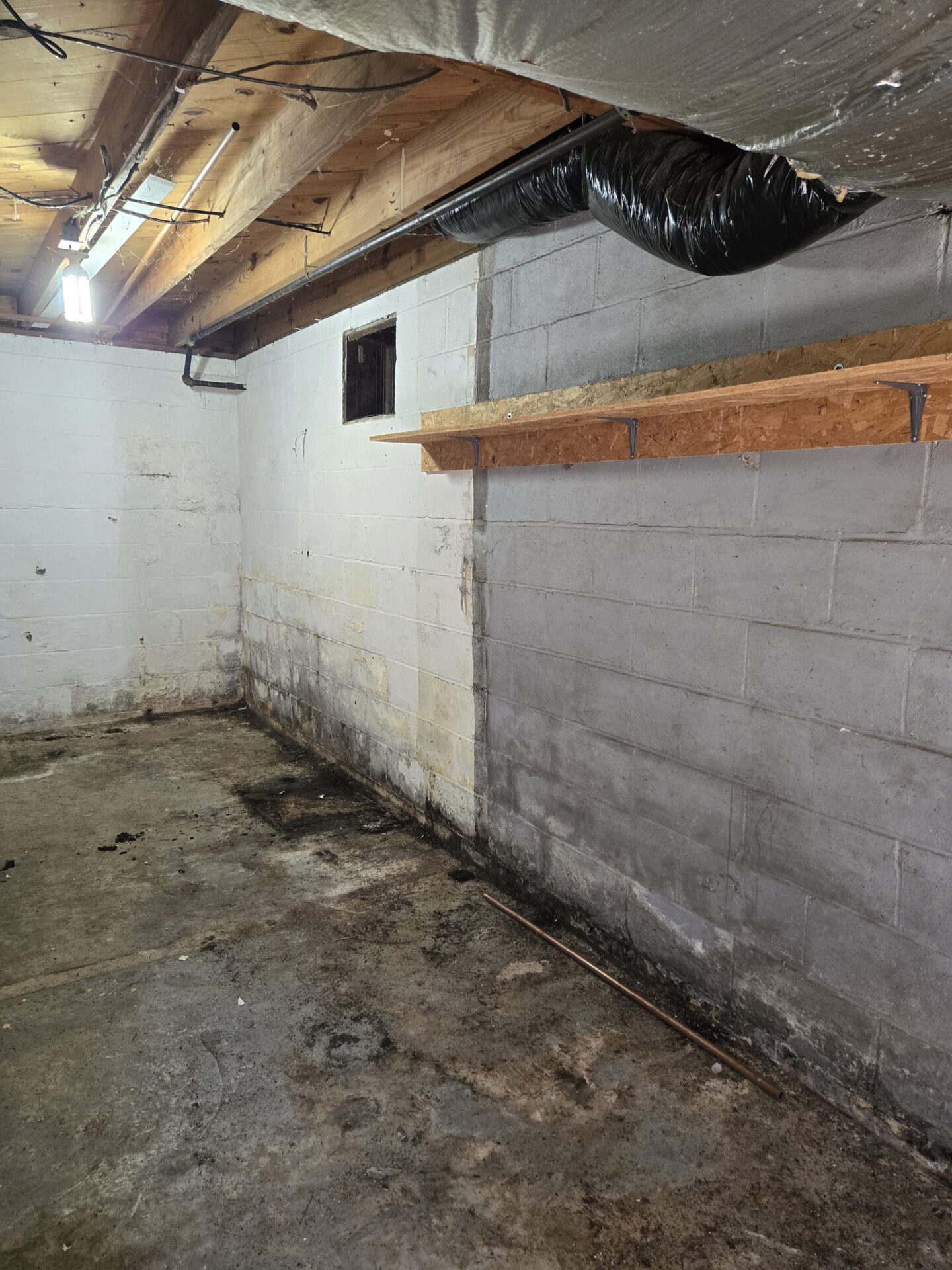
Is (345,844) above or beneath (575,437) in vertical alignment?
beneath

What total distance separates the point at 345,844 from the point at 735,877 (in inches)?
74.8

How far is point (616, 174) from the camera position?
203cm

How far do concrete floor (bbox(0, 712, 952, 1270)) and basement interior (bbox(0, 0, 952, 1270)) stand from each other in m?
0.01

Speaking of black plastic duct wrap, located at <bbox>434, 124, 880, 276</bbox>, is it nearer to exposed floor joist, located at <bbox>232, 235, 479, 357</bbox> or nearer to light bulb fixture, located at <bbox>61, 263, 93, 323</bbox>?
exposed floor joist, located at <bbox>232, 235, 479, 357</bbox>

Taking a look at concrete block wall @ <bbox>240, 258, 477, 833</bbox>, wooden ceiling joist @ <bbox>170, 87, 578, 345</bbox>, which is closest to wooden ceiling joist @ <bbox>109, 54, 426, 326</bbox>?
wooden ceiling joist @ <bbox>170, 87, 578, 345</bbox>

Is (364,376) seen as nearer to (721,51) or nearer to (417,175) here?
(417,175)

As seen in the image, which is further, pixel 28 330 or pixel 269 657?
pixel 269 657

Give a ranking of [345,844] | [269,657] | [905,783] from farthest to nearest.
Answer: [269,657]
[345,844]
[905,783]

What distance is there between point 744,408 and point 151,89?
1905 mm

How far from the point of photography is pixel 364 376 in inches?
168


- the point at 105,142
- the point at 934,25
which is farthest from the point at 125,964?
the point at 934,25

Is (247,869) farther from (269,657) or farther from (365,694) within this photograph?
(269,657)

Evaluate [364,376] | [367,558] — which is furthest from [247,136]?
[367,558]

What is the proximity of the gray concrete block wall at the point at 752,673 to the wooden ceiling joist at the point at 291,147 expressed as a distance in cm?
81
